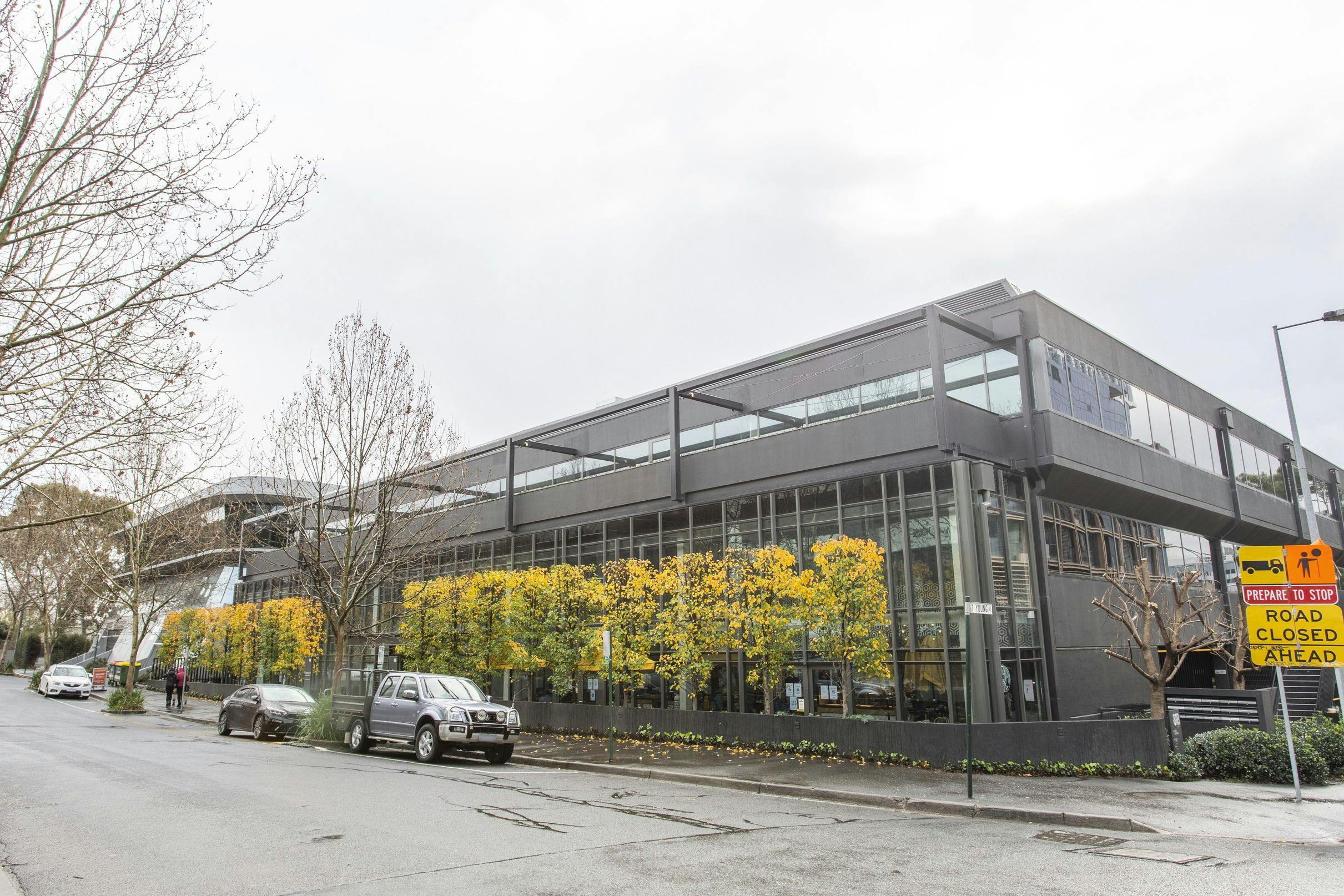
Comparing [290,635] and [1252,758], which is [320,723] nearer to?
[290,635]

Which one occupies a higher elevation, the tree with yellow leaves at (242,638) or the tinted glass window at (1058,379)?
the tinted glass window at (1058,379)

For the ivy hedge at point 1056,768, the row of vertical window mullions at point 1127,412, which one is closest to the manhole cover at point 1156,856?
the ivy hedge at point 1056,768

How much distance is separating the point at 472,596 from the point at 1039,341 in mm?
17264

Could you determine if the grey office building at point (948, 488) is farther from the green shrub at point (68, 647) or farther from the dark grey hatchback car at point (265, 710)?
the green shrub at point (68, 647)

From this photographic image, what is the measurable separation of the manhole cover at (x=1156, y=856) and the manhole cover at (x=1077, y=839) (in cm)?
33

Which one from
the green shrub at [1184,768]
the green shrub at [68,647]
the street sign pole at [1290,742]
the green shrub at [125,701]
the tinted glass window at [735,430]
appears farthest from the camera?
the green shrub at [68,647]

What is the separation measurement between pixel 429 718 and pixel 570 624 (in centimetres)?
683

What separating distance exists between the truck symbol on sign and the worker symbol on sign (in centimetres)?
15

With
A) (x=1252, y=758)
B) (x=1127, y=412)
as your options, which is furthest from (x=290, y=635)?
(x=1252, y=758)

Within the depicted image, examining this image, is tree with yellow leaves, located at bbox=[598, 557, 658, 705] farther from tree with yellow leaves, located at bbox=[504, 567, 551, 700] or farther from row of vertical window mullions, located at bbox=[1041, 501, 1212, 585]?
row of vertical window mullions, located at bbox=[1041, 501, 1212, 585]

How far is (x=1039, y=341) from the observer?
21.8 m

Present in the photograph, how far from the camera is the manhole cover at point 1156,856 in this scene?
8891 millimetres

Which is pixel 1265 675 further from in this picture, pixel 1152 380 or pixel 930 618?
pixel 930 618

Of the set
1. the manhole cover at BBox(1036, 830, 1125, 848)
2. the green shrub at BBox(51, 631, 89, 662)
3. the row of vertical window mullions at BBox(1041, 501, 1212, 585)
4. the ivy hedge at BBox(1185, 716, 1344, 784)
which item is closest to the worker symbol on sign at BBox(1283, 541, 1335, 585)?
the ivy hedge at BBox(1185, 716, 1344, 784)
